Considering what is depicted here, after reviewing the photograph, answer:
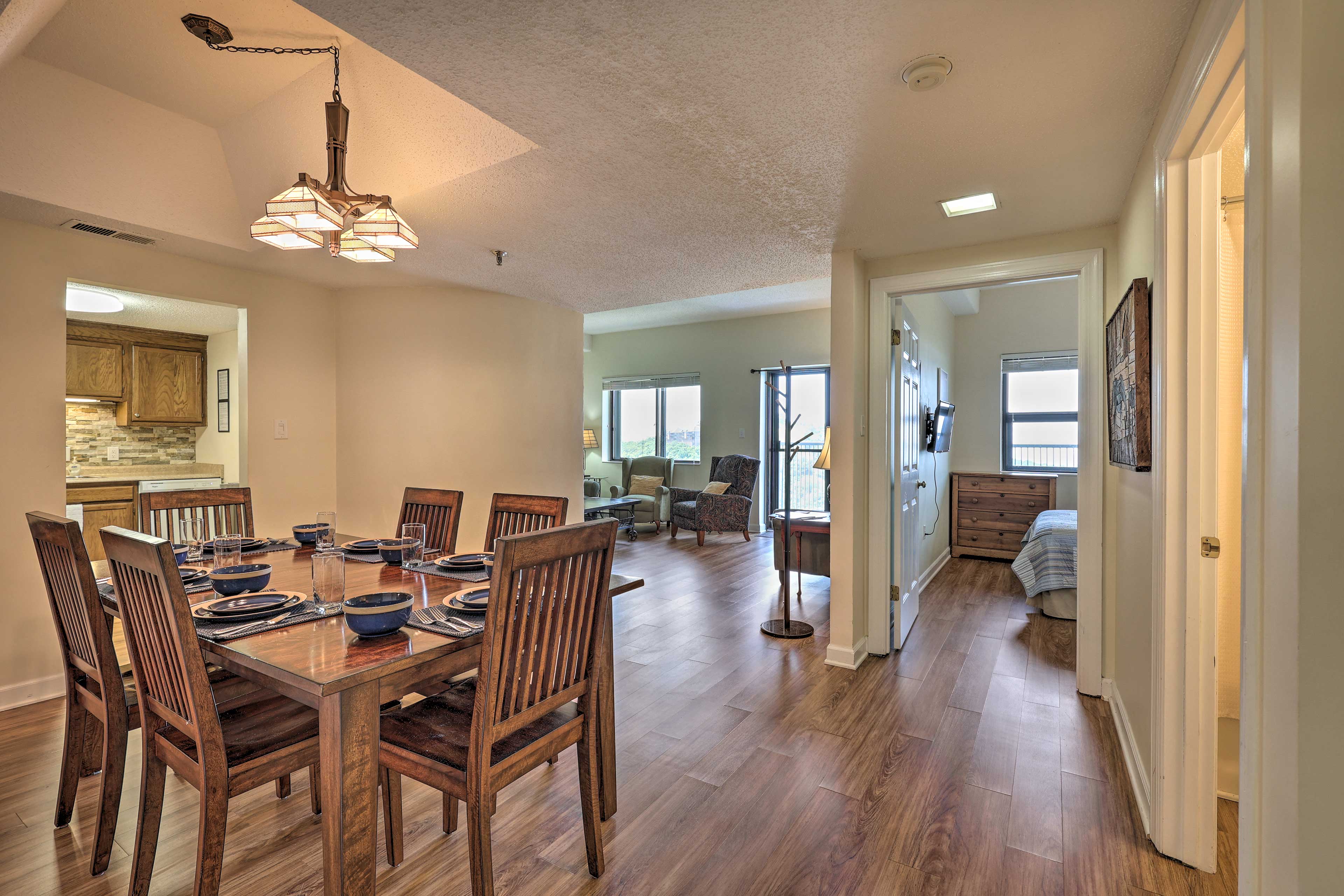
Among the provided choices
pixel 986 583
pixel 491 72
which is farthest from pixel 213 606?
pixel 986 583

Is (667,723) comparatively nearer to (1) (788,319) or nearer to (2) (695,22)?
Answer: (2) (695,22)

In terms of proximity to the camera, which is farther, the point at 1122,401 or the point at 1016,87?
the point at 1122,401

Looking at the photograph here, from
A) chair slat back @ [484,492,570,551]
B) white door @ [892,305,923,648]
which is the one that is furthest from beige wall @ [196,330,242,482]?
white door @ [892,305,923,648]

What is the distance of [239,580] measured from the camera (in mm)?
1866

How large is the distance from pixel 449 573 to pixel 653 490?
5928 millimetres

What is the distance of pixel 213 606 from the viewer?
1.70m

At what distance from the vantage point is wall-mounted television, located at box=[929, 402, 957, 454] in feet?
16.5

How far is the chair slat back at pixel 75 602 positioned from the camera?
1.69m

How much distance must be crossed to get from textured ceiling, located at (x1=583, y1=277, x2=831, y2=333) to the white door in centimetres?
206

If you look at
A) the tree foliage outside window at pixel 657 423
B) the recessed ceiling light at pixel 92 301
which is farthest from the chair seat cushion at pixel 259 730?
the tree foliage outside window at pixel 657 423

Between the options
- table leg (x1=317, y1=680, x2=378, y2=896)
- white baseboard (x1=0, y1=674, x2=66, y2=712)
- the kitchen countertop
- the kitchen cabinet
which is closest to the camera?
table leg (x1=317, y1=680, x2=378, y2=896)

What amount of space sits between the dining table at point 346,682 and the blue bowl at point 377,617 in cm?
2

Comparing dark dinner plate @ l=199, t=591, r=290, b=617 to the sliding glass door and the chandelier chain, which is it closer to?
the chandelier chain

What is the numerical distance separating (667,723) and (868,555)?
148cm
